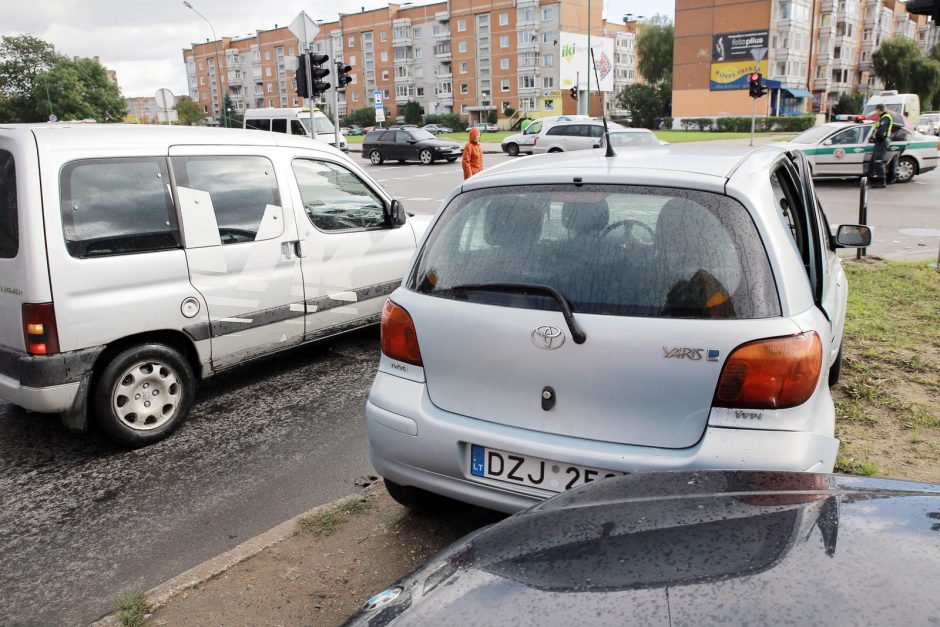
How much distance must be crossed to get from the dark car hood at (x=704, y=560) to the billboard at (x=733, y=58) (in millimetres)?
80925

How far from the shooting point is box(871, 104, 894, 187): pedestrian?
17147 millimetres

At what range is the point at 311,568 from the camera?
291 centimetres

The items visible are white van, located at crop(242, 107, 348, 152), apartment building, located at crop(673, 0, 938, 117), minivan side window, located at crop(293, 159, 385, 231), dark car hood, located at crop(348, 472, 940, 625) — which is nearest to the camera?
dark car hood, located at crop(348, 472, 940, 625)

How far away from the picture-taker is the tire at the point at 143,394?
4.21 metres

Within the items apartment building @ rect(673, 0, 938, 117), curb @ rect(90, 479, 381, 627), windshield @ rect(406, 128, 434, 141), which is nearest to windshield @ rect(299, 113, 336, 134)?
windshield @ rect(406, 128, 434, 141)

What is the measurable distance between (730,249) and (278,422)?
129 inches

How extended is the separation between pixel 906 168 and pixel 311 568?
20778 mm

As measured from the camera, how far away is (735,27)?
249 ft

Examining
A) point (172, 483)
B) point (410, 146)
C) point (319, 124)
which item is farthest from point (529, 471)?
point (410, 146)

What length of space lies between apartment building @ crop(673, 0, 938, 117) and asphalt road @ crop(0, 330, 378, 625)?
75217 mm

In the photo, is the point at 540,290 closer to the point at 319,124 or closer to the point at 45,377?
the point at 45,377

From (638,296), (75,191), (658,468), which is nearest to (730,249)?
(638,296)

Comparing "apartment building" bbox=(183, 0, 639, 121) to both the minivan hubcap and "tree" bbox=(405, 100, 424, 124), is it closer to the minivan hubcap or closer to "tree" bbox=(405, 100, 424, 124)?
"tree" bbox=(405, 100, 424, 124)

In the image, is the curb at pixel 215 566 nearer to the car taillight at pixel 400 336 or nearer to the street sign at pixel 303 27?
the car taillight at pixel 400 336
